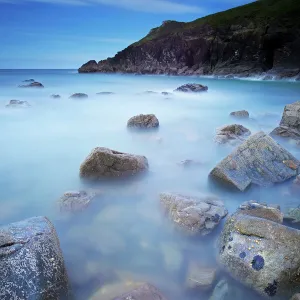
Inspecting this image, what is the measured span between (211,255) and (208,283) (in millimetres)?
575

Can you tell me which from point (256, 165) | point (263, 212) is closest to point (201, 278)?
point (263, 212)

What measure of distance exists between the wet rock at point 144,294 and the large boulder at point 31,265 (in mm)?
607

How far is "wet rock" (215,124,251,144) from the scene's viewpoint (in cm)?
874

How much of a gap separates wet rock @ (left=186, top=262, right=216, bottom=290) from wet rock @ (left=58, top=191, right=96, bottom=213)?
2.09m

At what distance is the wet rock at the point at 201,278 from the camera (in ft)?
10.9

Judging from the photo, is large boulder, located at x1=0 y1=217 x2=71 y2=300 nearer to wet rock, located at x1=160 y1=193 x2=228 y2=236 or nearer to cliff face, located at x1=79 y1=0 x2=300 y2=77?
wet rock, located at x1=160 y1=193 x2=228 y2=236

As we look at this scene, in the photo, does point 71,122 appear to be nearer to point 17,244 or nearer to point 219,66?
point 17,244

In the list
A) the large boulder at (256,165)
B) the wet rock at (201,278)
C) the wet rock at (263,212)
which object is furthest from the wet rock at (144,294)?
the large boulder at (256,165)

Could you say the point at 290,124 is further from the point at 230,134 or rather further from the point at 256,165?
the point at 256,165

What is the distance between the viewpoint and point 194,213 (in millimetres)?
4277

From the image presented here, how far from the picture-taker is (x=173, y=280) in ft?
11.6

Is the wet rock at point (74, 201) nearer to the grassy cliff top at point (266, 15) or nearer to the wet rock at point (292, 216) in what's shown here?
the wet rock at point (292, 216)

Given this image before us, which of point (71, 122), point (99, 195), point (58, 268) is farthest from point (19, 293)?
point (71, 122)

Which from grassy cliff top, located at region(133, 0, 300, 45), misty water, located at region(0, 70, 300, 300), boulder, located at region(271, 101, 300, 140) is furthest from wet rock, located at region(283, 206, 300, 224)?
grassy cliff top, located at region(133, 0, 300, 45)
